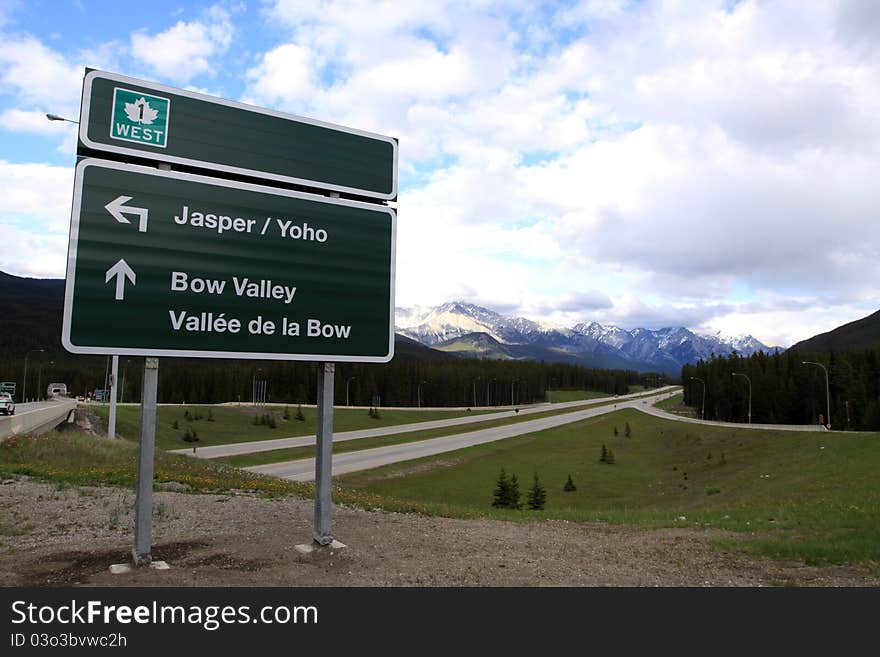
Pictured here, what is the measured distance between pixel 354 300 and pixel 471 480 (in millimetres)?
39175

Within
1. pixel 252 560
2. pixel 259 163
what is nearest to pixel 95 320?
pixel 259 163

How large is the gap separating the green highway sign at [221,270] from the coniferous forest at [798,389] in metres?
86.3

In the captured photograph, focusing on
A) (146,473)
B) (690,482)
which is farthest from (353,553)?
(690,482)

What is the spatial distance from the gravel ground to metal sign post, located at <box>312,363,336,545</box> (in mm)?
422

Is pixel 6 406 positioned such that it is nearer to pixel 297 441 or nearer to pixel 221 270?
pixel 297 441

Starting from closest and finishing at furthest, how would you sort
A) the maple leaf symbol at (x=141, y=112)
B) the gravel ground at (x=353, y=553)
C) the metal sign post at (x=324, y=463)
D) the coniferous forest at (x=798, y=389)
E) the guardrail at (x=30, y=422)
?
the gravel ground at (x=353, y=553) → the maple leaf symbol at (x=141, y=112) → the metal sign post at (x=324, y=463) → the guardrail at (x=30, y=422) → the coniferous forest at (x=798, y=389)

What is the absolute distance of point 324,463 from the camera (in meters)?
8.25

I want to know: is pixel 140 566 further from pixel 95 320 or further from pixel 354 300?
pixel 354 300

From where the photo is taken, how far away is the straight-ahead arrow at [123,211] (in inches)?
270

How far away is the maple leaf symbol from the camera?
7.18 meters

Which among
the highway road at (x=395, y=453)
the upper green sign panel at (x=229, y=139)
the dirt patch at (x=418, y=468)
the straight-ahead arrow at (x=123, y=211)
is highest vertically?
the upper green sign panel at (x=229, y=139)

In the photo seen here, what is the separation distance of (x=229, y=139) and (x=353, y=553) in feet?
20.6

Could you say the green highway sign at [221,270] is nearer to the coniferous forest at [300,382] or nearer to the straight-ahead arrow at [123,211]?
the straight-ahead arrow at [123,211]

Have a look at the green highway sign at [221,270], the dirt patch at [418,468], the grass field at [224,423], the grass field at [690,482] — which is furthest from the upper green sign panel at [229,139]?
the grass field at [224,423]
